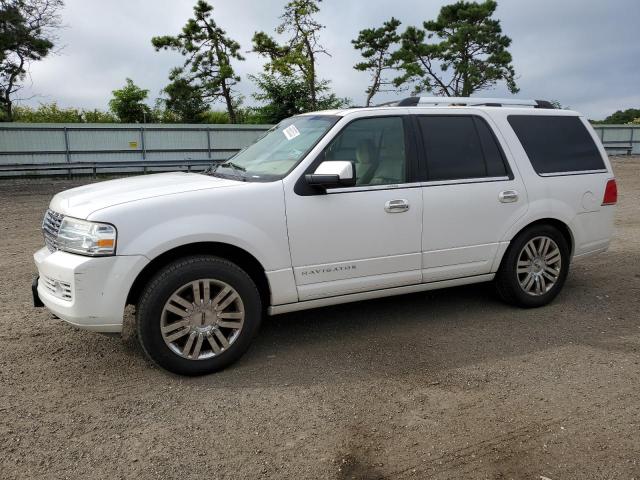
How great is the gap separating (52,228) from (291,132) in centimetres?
Result: 200

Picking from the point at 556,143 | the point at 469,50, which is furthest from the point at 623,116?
the point at 556,143

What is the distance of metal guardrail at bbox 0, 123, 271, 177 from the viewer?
62.6 ft

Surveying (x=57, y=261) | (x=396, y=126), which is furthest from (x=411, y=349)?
(x=57, y=261)

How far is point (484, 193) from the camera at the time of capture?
4.64 meters

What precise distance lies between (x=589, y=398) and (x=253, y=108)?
93.4 feet

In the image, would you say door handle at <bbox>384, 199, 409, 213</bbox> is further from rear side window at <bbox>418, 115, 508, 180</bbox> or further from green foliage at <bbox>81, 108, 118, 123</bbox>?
green foliage at <bbox>81, 108, 118, 123</bbox>

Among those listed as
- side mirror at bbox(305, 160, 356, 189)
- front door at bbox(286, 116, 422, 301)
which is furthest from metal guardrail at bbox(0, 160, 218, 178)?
side mirror at bbox(305, 160, 356, 189)

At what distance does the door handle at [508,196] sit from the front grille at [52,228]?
3462mm

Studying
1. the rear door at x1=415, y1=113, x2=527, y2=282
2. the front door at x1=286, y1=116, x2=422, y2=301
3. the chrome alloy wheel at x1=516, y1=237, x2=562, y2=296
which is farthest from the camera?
the chrome alloy wheel at x1=516, y1=237, x2=562, y2=296

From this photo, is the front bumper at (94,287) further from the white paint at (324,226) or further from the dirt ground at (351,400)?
the dirt ground at (351,400)

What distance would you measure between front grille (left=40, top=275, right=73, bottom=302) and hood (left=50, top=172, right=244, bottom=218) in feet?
1.46

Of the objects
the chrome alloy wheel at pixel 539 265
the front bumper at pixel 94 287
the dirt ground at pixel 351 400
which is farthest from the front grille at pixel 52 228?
the chrome alloy wheel at pixel 539 265

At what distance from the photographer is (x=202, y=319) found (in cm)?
366

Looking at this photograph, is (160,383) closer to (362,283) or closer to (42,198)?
(362,283)
